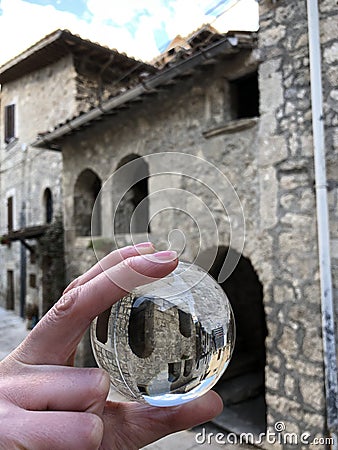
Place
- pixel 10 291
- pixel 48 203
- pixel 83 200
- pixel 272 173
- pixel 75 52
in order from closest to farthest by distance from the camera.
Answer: pixel 272 173 → pixel 83 200 → pixel 75 52 → pixel 48 203 → pixel 10 291

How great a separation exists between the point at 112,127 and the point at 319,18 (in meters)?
2.85

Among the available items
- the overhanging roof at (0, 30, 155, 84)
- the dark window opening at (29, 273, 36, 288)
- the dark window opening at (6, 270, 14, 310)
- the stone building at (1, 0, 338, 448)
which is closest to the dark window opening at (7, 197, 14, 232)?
the dark window opening at (6, 270, 14, 310)

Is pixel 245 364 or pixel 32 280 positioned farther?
pixel 32 280

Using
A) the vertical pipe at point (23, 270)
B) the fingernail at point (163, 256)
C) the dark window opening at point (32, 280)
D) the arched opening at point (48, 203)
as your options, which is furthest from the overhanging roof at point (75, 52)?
the fingernail at point (163, 256)

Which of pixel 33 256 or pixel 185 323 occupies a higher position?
pixel 185 323

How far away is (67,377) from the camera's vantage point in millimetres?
488

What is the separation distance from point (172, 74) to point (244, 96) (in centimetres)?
96

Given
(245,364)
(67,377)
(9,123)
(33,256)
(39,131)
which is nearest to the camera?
(67,377)

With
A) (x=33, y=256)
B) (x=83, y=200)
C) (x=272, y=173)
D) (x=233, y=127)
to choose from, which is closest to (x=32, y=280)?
(x=33, y=256)

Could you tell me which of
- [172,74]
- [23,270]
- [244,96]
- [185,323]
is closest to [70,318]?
[185,323]

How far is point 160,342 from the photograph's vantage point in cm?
59

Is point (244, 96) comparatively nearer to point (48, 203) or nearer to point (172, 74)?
point (172, 74)

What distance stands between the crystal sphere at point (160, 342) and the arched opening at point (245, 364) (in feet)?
8.92

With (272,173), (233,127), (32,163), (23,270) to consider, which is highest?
(32,163)
